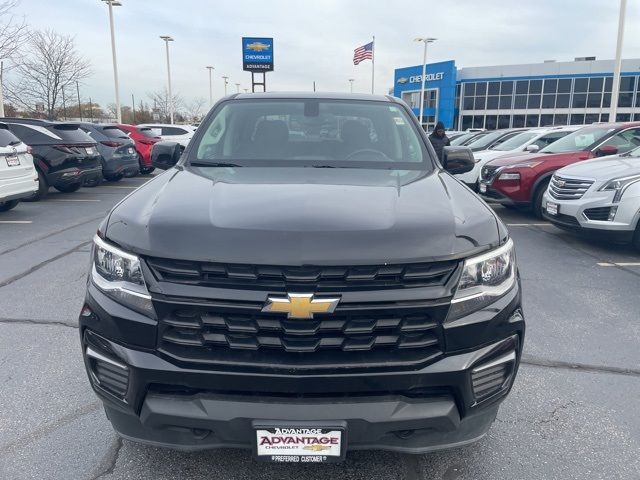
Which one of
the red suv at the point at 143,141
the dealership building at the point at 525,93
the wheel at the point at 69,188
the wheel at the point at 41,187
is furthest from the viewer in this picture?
the dealership building at the point at 525,93

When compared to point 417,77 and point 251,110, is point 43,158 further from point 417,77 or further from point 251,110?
point 417,77

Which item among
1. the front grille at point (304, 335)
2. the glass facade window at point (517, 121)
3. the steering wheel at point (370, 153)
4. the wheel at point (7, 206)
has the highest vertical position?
the glass facade window at point (517, 121)

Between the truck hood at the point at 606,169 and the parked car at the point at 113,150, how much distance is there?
10.3 m

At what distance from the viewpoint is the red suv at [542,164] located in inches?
349

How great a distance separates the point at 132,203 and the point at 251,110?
1566 mm

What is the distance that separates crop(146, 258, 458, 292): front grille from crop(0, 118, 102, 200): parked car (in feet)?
31.4

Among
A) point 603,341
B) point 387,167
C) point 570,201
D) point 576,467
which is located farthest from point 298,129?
point 570,201

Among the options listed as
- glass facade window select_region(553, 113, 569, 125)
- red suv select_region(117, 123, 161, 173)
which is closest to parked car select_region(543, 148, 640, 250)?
red suv select_region(117, 123, 161, 173)

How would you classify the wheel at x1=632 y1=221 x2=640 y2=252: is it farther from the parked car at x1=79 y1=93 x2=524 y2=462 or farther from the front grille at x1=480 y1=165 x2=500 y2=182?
the parked car at x1=79 y1=93 x2=524 y2=462

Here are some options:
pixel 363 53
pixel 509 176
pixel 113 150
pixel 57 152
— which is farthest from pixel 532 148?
pixel 363 53

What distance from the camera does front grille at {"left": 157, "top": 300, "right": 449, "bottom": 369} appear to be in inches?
76.1

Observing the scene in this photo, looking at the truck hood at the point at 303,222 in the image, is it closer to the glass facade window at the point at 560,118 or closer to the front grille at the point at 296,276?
the front grille at the point at 296,276

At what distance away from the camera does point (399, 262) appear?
1.95 m

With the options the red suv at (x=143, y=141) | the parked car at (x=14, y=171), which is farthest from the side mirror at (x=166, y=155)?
the red suv at (x=143, y=141)
